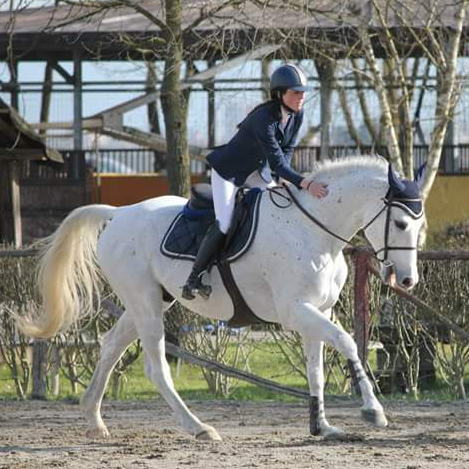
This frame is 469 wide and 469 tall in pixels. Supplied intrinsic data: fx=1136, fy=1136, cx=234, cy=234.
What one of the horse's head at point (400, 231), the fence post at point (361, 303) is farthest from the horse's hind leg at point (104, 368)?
the fence post at point (361, 303)

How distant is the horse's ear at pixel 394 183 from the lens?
691 centimetres

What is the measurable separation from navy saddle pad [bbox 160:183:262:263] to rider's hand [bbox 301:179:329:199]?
422 mm

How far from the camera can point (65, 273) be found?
8828 mm

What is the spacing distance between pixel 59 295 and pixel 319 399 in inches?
96.6

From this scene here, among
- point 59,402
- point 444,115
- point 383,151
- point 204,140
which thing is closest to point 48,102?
point 204,140

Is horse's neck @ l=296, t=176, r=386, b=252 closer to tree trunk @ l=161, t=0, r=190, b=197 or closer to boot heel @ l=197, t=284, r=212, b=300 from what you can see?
boot heel @ l=197, t=284, r=212, b=300

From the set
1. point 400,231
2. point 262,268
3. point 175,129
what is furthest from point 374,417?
point 175,129

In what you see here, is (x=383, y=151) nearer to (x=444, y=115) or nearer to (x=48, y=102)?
(x=444, y=115)

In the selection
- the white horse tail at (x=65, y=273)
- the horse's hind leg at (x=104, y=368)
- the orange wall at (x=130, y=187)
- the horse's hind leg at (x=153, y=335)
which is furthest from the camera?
the orange wall at (x=130, y=187)

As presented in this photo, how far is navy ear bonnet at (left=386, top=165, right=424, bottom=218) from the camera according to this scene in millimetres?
6918

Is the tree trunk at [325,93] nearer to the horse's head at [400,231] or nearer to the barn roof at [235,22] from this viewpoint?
the barn roof at [235,22]

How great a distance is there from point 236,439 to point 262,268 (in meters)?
1.23

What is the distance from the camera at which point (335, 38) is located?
63.3 ft

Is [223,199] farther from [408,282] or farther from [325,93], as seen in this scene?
[325,93]
